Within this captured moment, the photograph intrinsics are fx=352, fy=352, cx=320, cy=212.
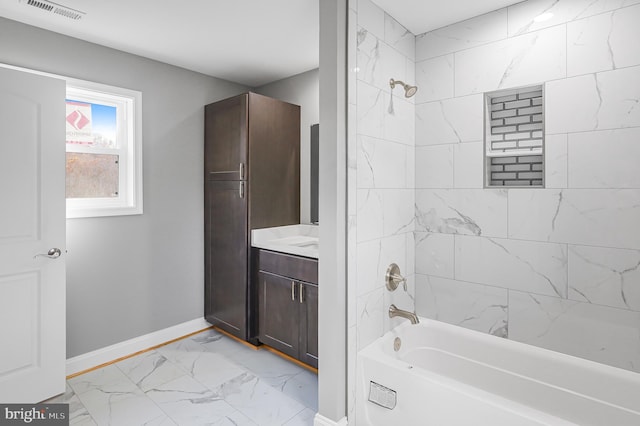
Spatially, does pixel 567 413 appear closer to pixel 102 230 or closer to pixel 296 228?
pixel 296 228

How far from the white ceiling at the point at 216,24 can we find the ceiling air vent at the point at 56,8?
0.14ft

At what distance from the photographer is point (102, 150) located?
280cm

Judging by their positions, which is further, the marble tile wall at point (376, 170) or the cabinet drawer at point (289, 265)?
the cabinet drawer at point (289, 265)

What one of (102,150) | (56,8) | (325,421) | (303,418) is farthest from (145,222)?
(325,421)

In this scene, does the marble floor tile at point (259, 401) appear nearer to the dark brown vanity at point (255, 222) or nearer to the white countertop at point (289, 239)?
the dark brown vanity at point (255, 222)

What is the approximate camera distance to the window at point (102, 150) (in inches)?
105

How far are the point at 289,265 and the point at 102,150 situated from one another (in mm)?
1755

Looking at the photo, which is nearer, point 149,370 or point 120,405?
point 120,405

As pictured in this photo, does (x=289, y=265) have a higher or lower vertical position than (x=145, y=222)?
lower

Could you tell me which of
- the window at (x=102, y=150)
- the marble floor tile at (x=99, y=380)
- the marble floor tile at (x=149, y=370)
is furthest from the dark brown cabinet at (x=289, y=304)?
the window at (x=102, y=150)

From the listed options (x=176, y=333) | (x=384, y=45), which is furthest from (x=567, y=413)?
(x=176, y=333)

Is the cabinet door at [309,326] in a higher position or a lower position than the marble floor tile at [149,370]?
higher

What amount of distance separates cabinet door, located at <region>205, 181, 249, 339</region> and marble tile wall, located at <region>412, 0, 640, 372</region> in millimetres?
1371

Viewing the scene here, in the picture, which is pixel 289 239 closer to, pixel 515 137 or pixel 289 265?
pixel 289 265
